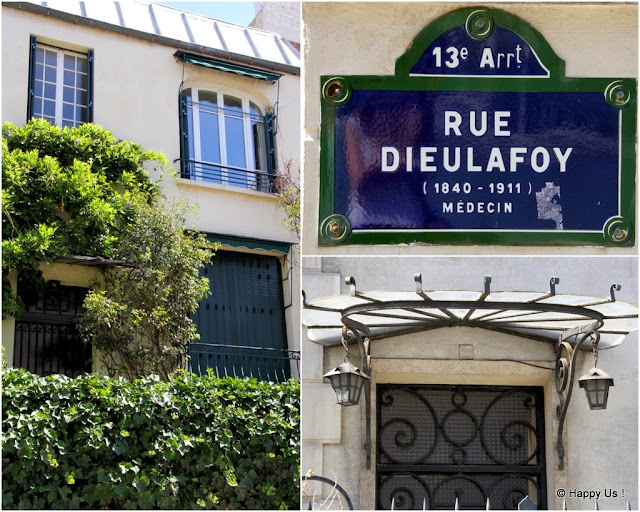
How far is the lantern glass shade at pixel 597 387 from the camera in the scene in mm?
5438

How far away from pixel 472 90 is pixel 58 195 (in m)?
9.64

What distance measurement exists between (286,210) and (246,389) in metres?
4.76

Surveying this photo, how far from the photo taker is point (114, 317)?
39.3ft

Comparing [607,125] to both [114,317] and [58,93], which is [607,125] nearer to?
[114,317]

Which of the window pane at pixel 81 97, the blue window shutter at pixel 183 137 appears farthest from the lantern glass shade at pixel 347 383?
the window pane at pixel 81 97

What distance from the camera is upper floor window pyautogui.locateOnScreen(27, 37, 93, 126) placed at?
13.4 m

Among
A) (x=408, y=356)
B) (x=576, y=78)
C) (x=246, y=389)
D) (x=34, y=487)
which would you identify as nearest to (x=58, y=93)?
(x=246, y=389)

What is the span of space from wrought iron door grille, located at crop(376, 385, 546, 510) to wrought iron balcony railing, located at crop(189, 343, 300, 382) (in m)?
6.86

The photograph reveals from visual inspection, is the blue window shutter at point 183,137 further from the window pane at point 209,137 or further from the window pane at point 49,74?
the window pane at point 49,74

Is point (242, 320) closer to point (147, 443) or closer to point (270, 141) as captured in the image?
point (270, 141)

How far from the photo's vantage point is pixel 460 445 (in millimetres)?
6246

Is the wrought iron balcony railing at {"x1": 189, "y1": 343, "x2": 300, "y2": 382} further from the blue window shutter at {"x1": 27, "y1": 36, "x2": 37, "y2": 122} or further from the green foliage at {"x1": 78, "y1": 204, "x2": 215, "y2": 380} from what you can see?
the blue window shutter at {"x1": 27, "y1": 36, "x2": 37, "y2": 122}

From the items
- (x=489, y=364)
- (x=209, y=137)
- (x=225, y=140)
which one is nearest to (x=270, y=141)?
(x=225, y=140)

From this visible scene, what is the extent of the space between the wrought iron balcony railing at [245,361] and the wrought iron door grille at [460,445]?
270 inches
